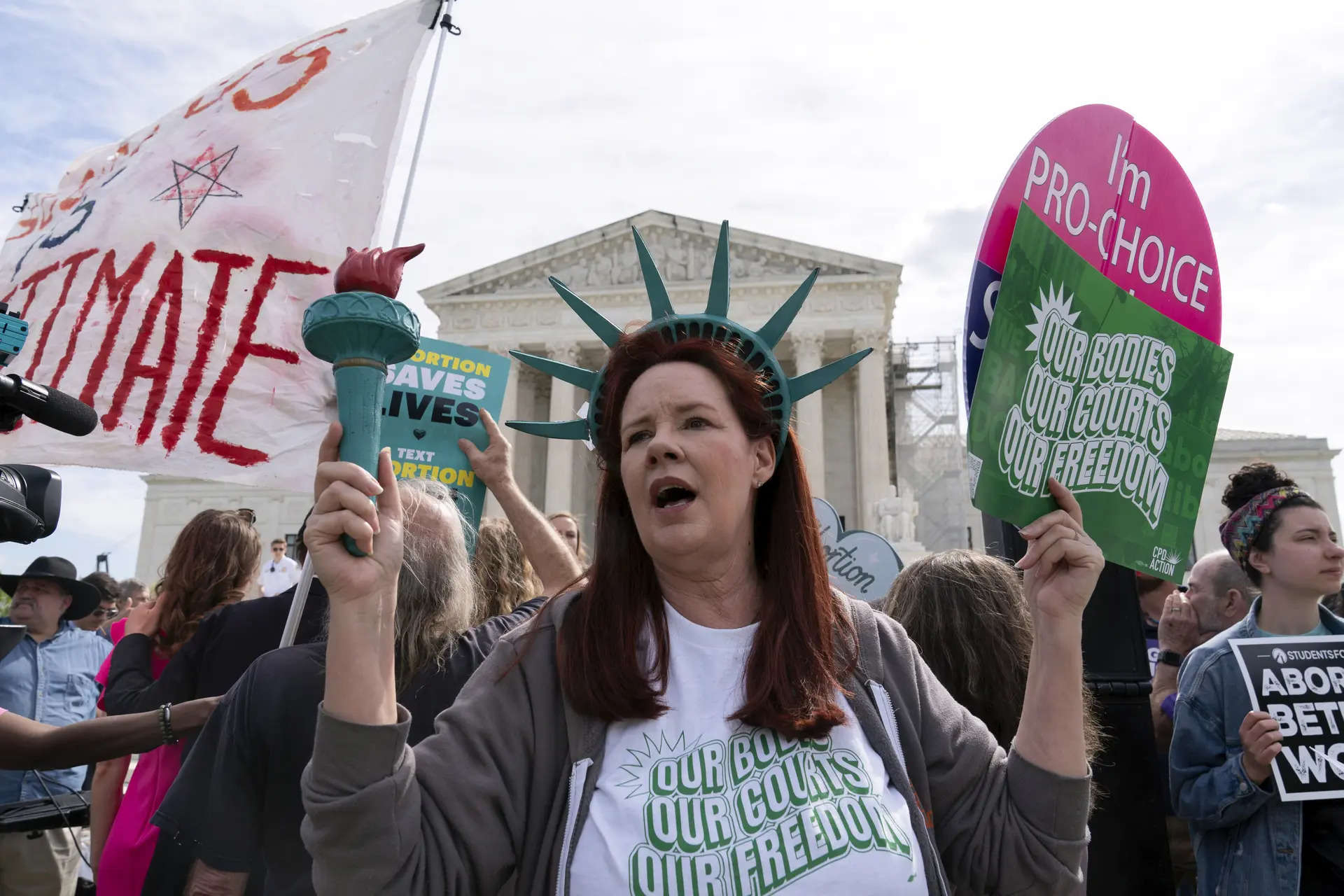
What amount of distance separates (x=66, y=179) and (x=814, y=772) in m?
4.51

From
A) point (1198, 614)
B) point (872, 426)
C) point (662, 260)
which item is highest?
point (662, 260)

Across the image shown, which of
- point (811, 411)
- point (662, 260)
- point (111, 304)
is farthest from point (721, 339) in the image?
point (662, 260)

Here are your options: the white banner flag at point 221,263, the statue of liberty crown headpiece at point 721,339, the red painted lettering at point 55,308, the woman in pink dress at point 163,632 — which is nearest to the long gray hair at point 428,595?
the statue of liberty crown headpiece at point 721,339

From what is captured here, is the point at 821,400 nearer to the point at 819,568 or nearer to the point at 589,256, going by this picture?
the point at 589,256

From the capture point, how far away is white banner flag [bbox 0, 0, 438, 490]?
3.33 meters

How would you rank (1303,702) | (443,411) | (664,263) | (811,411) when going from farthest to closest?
(664,263) → (811,411) → (443,411) → (1303,702)

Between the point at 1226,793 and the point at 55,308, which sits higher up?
the point at 55,308

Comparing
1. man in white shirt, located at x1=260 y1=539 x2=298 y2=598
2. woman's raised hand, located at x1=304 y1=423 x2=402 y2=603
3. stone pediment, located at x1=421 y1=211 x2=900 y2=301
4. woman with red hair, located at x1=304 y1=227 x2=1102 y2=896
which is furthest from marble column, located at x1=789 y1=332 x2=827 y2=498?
woman's raised hand, located at x1=304 y1=423 x2=402 y2=603

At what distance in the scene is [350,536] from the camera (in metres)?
1.30

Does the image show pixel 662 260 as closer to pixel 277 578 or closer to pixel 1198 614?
pixel 277 578

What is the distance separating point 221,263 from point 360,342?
264cm

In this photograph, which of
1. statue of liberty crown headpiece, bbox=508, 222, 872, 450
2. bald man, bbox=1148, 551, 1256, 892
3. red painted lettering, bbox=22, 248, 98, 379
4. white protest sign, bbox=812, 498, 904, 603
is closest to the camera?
statue of liberty crown headpiece, bbox=508, 222, 872, 450

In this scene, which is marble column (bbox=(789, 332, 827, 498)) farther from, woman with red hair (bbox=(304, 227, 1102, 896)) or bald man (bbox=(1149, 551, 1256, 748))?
woman with red hair (bbox=(304, 227, 1102, 896))

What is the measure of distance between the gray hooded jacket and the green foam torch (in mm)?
347
